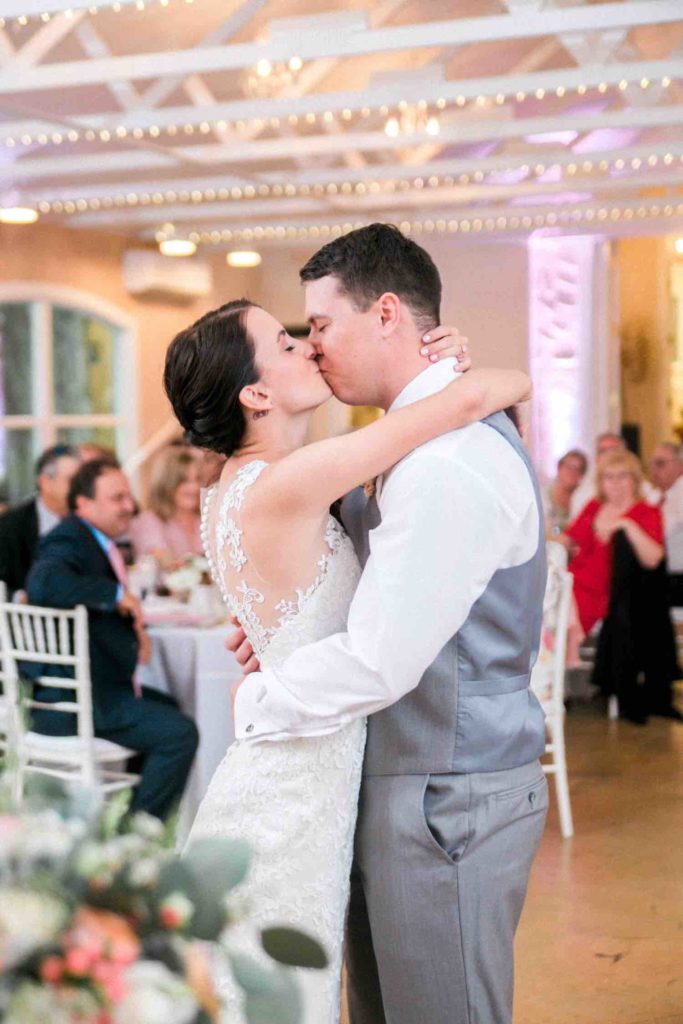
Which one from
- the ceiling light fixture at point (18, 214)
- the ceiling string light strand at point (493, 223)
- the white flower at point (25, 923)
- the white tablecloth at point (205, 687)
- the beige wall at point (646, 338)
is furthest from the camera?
the beige wall at point (646, 338)

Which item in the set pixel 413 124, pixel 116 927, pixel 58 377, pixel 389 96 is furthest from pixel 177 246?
pixel 116 927

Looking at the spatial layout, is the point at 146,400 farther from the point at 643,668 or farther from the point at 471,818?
the point at 471,818

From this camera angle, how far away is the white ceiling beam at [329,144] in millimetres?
6691

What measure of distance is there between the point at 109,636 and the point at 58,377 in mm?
5913

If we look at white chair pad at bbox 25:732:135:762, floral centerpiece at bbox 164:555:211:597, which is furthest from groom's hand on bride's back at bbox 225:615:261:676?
floral centerpiece at bbox 164:555:211:597

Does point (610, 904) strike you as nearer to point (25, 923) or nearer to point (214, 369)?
point (214, 369)

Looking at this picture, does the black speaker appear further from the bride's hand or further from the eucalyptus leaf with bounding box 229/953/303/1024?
the eucalyptus leaf with bounding box 229/953/303/1024

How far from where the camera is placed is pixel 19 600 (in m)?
5.57

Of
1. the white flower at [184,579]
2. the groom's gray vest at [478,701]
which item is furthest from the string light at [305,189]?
the groom's gray vest at [478,701]

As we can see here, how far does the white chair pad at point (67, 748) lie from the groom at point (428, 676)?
2.89m

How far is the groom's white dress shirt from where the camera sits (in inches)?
67.2

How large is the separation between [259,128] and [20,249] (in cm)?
294

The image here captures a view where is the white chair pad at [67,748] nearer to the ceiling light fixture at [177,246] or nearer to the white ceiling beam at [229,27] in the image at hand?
the white ceiling beam at [229,27]

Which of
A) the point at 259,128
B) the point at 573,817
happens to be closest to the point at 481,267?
the point at 259,128
